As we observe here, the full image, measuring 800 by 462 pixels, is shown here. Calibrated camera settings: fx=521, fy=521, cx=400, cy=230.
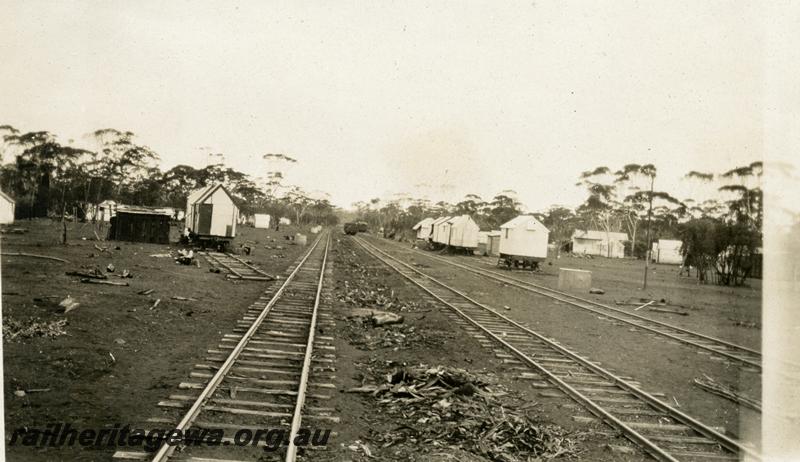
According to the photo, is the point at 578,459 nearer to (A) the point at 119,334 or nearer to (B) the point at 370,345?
(B) the point at 370,345

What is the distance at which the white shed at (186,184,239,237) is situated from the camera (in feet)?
82.6

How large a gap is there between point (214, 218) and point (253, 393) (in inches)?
819

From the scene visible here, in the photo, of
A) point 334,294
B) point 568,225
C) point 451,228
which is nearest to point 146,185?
point 451,228

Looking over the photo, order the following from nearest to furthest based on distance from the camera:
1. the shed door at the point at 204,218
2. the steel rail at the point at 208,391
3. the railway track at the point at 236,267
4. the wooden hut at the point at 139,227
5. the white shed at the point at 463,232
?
the steel rail at the point at 208,391 → the railway track at the point at 236,267 → the shed door at the point at 204,218 → the wooden hut at the point at 139,227 → the white shed at the point at 463,232

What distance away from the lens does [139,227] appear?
1061 inches

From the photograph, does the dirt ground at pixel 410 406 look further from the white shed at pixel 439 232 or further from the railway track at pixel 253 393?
the white shed at pixel 439 232

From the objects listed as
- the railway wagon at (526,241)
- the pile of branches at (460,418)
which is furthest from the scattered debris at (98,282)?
the railway wagon at (526,241)

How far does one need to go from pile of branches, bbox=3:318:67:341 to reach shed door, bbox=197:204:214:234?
17.4 m

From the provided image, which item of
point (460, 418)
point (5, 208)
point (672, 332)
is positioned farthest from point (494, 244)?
point (460, 418)

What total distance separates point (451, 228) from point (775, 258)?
34.9 m

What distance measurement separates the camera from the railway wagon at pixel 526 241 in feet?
94.6

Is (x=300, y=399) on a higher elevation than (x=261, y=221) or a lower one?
lower

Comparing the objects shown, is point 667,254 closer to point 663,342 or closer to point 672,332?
point 672,332

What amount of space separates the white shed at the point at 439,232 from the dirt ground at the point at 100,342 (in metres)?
29.3
